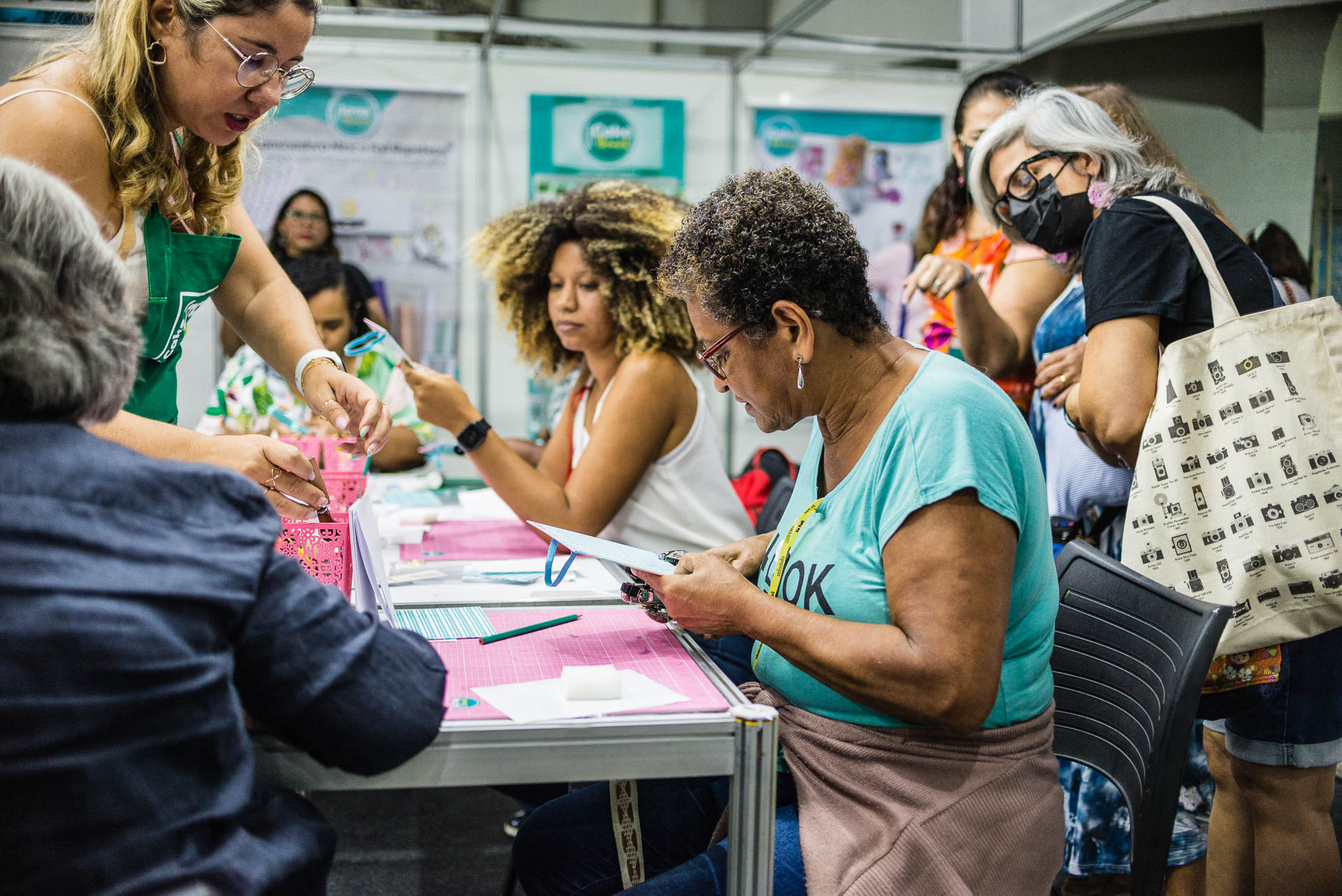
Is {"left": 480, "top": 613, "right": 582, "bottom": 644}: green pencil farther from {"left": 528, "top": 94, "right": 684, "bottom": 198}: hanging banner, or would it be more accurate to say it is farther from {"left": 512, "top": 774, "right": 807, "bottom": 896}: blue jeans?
{"left": 528, "top": 94, "right": 684, "bottom": 198}: hanging banner

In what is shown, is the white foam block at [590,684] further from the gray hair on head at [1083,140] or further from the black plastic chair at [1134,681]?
the gray hair on head at [1083,140]

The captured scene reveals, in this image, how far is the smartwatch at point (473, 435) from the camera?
8.25 ft

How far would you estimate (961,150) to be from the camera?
9.86 ft

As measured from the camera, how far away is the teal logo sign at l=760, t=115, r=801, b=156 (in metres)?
5.16

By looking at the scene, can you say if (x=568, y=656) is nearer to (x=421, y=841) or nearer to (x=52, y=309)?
(x=52, y=309)

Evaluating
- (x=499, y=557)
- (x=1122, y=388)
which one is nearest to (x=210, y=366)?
(x=499, y=557)

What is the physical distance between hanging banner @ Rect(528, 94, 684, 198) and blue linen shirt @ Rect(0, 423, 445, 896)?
13.7ft

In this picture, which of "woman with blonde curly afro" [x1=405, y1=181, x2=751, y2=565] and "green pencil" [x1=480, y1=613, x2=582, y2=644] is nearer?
"green pencil" [x1=480, y1=613, x2=582, y2=644]

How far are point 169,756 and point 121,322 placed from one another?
41cm

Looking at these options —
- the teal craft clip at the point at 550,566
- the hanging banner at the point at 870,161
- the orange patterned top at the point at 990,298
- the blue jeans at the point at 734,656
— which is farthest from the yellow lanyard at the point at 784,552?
the hanging banner at the point at 870,161

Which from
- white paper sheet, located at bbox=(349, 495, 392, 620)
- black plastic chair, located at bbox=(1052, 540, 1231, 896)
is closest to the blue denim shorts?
black plastic chair, located at bbox=(1052, 540, 1231, 896)

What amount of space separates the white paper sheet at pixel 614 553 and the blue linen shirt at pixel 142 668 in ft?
1.63

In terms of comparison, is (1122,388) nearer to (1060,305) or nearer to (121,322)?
(1060,305)

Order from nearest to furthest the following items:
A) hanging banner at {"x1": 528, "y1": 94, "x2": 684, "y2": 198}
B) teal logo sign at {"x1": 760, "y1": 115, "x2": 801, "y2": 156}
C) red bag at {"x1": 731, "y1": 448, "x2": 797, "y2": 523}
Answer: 1. red bag at {"x1": 731, "y1": 448, "x2": 797, "y2": 523}
2. hanging banner at {"x1": 528, "y1": 94, "x2": 684, "y2": 198}
3. teal logo sign at {"x1": 760, "y1": 115, "x2": 801, "y2": 156}
